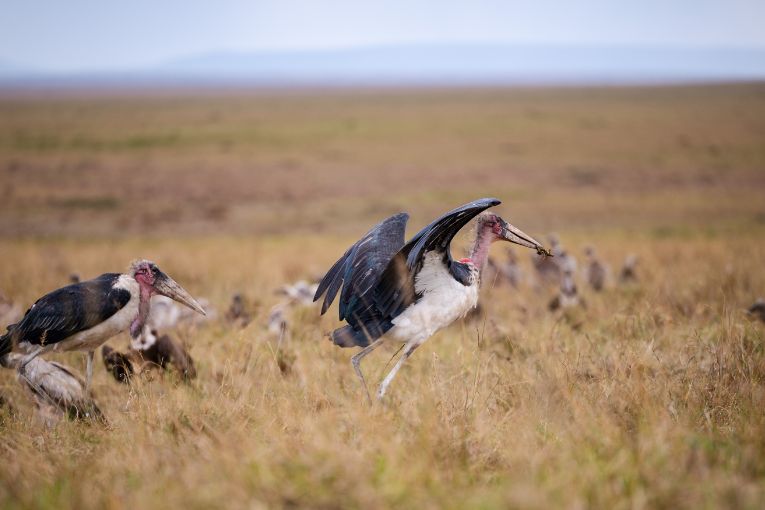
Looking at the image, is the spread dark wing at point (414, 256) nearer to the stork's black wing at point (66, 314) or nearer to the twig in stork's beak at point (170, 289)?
the twig in stork's beak at point (170, 289)

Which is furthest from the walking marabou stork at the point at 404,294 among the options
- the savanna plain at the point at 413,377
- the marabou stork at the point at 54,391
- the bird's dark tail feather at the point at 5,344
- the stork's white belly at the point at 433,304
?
the bird's dark tail feather at the point at 5,344

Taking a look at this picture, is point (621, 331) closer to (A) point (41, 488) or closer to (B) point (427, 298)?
(B) point (427, 298)

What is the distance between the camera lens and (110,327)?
5.54 m

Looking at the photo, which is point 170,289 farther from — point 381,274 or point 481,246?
point 481,246

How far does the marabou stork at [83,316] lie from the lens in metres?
5.38

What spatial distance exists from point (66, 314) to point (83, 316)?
109mm

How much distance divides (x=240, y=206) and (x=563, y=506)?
2224 centimetres

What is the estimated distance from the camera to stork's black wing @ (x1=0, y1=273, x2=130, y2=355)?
211 inches

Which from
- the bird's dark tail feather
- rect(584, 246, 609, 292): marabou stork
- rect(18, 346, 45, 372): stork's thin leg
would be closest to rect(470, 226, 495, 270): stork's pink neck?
rect(18, 346, 45, 372): stork's thin leg

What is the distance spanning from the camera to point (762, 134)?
41875 millimetres

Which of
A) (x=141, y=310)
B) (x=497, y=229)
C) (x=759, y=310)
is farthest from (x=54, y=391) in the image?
(x=759, y=310)

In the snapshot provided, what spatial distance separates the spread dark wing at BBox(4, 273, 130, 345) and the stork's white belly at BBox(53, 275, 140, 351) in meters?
0.04

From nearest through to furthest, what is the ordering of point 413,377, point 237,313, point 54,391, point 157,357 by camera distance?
point 54,391 < point 413,377 < point 157,357 < point 237,313

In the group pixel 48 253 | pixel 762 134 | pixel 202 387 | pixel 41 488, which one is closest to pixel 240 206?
pixel 48 253
